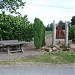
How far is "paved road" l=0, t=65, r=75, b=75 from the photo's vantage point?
8848 millimetres

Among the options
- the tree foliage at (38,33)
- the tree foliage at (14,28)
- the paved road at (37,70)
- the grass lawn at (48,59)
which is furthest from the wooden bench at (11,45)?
the paved road at (37,70)

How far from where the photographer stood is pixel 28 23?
57.4 feet

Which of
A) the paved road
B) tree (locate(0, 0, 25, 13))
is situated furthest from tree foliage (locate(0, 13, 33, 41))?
the paved road

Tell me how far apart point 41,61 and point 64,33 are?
20.6 ft

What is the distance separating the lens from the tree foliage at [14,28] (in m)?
16.2

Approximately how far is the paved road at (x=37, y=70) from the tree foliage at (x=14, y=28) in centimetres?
611

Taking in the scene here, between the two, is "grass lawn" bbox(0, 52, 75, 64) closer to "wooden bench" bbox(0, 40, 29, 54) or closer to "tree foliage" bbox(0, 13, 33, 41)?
"wooden bench" bbox(0, 40, 29, 54)

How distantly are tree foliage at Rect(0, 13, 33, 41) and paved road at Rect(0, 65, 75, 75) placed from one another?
20.0 ft

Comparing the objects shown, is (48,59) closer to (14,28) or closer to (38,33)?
(38,33)

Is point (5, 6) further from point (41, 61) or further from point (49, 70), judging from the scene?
point (49, 70)

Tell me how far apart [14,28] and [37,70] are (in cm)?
753

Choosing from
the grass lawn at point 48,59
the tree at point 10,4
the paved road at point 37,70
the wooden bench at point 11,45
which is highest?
the tree at point 10,4

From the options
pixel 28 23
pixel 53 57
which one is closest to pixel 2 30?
pixel 28 23

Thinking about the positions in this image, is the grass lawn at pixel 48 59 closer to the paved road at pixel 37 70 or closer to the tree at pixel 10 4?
the paved road at pixel 37 70
